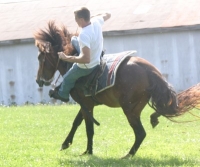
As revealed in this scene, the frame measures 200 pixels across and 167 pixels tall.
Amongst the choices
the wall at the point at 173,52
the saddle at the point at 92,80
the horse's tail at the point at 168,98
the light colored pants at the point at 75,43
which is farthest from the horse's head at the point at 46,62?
the wall at the point at 173,52

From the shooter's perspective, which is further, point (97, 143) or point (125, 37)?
point (125, 37)

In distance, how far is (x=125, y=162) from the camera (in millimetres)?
8961

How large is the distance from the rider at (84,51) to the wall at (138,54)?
1420cm

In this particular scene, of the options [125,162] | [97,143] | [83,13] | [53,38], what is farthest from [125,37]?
[125,162]

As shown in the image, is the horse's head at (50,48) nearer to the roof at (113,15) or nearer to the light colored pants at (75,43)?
the light colored pants at (75,43)

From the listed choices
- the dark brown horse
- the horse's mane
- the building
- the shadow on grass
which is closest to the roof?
the building

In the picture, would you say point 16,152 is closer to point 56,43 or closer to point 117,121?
point 56,43

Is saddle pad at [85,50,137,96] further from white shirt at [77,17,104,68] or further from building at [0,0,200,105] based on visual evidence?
building at [0,0,200,105]

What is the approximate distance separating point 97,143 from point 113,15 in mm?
16791

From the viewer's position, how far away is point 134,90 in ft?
31.0

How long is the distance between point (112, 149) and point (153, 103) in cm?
160

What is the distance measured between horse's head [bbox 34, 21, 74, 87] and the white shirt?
0.85 metres

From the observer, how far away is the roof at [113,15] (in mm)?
25156

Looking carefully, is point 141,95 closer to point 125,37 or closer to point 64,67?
point 64,67
